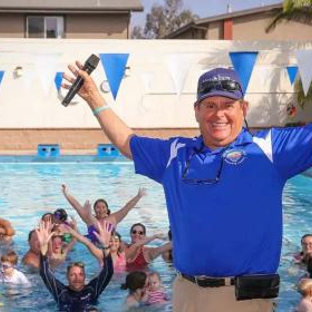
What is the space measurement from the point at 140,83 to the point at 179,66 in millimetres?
1508

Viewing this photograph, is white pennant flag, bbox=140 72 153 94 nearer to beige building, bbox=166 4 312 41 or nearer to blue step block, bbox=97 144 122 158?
blue step block, bbox=97 144 122 158

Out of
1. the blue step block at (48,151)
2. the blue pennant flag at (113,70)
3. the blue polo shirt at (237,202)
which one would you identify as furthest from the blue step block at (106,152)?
the blue polo shirt at (237,202)

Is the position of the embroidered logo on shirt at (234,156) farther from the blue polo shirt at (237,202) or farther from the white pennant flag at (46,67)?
the white pennant flag at (46,67)

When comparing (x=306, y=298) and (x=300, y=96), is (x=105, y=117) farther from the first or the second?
(x=300, y=96)

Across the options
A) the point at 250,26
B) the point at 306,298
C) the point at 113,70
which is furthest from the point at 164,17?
the point at 306,298

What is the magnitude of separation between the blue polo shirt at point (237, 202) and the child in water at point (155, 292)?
355 centimetres

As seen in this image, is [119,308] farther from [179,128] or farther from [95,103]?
[179,128]

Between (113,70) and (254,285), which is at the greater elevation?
(113,70)

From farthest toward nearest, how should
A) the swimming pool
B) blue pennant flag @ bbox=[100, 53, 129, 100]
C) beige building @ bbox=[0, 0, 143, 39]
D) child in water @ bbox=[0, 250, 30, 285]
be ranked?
1. beige building @ bbox=[0, 0, 143, 39]
2. blue pennant flag @ bbox=[100, 53, 129, 100]
3. child in water @ bbox=[0, 250, 30, 285]
4. the swimming pool

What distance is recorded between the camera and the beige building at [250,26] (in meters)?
26.9

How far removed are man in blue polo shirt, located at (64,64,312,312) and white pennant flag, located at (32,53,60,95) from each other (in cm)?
1600

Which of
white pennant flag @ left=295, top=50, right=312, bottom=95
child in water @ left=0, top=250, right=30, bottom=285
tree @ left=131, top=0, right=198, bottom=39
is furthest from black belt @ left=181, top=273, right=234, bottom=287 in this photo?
tree @ left=131, top=0, right=198, bottom=39

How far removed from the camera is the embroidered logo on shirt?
285 cm

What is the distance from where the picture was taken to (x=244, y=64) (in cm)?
1573
